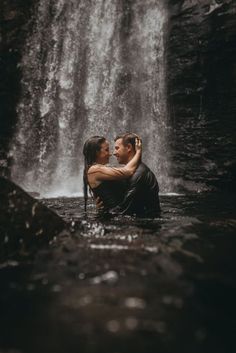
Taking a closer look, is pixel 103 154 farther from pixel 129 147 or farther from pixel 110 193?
pixel 110 193

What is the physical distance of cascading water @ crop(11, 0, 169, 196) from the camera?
15.3 metres

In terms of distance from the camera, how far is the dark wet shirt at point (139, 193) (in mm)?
6238

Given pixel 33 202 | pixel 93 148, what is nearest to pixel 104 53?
pixel 93 148

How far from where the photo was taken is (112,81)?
1565 centimetres

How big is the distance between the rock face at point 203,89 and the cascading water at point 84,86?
66 cm

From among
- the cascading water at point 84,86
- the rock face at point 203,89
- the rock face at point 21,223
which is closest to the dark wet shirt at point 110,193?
the rock face at point 21,223

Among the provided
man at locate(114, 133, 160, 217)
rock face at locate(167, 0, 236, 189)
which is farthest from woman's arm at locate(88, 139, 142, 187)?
rock face at locate(167, 0, 236, 189)

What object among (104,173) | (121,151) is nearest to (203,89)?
(121,151)

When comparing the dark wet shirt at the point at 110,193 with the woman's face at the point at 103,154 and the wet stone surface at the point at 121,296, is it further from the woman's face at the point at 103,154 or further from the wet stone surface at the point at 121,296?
the wet stone surface at the point at 121,296

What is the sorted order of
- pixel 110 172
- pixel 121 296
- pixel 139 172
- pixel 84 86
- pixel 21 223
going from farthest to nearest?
pixel 84 86
pixel 139 172
pixel 110 172
pixel 21 223
pixel 121 296

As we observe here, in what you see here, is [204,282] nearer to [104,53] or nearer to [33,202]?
[33,202]

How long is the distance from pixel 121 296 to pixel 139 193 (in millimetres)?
3520

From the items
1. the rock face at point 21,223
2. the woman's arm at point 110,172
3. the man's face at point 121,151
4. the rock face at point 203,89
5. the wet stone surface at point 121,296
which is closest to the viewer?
the wet stone surface at point 121,296

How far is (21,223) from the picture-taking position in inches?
170
